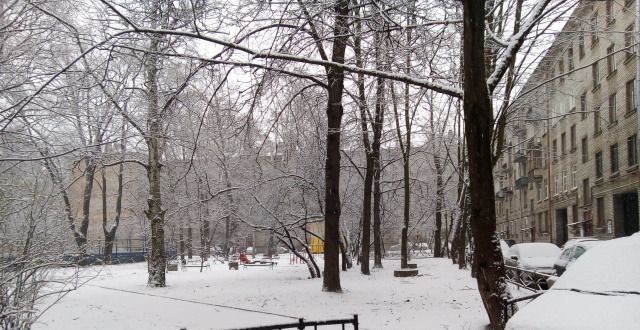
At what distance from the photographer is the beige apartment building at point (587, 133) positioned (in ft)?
77.0

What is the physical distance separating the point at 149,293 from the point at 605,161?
88.9 feet

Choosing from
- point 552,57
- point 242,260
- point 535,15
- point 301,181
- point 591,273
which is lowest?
point 242,260

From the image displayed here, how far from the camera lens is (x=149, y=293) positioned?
18.8m

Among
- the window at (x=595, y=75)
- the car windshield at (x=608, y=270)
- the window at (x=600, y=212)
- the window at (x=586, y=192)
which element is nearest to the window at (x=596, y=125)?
the window at (x=595, y=75)

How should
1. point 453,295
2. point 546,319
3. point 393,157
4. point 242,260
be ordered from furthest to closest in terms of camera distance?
point 242,260 → point 393,157 → point 453,295 → point 546,319

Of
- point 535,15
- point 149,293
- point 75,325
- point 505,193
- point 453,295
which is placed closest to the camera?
point 535,15

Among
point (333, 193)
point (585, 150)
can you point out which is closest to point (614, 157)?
point (585, 150)

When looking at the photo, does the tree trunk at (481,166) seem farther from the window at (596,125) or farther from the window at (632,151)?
the window at (596,125)

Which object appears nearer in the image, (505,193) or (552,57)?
(552,57)

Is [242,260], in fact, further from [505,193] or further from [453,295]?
[505,193]

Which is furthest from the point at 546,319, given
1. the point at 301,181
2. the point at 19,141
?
the point at 301,181

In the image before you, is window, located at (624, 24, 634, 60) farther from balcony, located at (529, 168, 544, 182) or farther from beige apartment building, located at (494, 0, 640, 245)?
balcony, located at (529, 168, 544, 182)

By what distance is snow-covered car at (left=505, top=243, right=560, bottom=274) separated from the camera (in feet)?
67.0

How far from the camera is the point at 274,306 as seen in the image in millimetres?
14031
